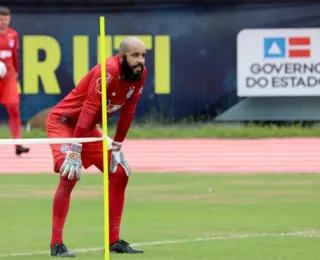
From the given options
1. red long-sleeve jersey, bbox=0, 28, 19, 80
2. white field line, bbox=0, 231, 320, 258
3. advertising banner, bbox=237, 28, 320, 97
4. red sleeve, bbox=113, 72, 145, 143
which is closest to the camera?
white field line, bbox=0, 231, 320, 258

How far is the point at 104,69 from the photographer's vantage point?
8781 millimetres

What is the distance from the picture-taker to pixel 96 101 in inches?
375

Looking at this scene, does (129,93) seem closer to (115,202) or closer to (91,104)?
(91,104)

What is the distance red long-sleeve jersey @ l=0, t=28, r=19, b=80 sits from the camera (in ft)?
61.2

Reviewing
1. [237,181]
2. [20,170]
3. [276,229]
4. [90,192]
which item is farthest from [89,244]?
[20,170]

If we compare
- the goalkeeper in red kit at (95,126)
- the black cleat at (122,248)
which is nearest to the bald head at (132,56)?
the goalkeeper in red kit at (95,126)

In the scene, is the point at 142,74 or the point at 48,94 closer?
the point at 142,74

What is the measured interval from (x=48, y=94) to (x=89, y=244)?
13.2 metres

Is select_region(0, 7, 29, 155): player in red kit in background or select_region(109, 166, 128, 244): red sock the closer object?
select_region(109, 166, 128, 244): red sock

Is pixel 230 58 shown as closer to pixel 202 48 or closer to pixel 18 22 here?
pixel 202 48

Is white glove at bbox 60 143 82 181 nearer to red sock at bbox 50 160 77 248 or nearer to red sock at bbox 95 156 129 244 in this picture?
red sock at bbox 50 160 77 248

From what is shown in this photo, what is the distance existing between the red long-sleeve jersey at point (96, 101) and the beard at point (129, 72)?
1.6 inches

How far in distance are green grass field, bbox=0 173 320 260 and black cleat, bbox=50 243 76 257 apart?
66mm

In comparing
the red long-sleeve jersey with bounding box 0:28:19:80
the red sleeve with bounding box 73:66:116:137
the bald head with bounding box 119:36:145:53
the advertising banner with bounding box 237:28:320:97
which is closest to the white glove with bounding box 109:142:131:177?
the red sleeve with bounding box 73:66:116:137
